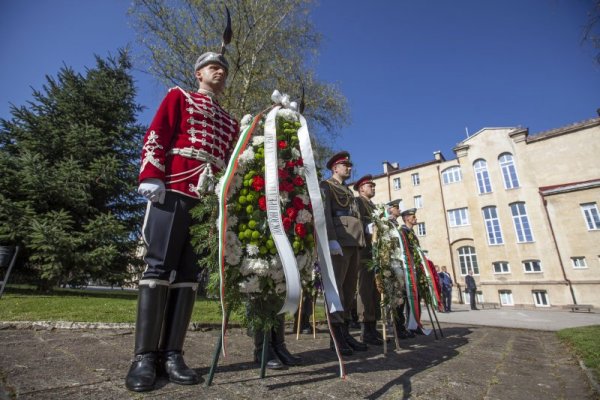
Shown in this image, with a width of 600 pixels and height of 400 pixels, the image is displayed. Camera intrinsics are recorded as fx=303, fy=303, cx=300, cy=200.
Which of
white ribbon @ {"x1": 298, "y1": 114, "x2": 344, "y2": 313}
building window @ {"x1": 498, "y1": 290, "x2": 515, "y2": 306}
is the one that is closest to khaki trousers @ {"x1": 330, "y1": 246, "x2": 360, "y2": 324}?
white ribbon @ {"x1": 298, "y1": 114, "x2": 344, "y2": 313}

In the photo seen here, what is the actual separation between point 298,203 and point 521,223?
1139 inches

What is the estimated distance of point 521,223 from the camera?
2498 centimetres

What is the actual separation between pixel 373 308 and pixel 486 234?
2632cm

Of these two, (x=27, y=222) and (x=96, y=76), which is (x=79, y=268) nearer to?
(x=27, y=222)

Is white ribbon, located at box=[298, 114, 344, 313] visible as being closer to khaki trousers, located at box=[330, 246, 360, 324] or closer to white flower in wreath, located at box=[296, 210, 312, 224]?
white flower in wreath, located at box=[296, 210, 312, 224]

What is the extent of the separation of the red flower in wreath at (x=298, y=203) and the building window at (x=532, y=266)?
2827cm

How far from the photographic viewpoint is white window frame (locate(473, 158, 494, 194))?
89.6ft

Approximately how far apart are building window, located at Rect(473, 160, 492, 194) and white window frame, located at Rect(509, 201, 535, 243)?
253 centimetres

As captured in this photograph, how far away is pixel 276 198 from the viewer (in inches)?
95.3

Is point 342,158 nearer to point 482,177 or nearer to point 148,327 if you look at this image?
point 148,327

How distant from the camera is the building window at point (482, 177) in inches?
1079

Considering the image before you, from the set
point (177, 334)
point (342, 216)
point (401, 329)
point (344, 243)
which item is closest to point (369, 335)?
point (401, 329)

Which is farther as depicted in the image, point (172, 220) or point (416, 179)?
point (416, 179)

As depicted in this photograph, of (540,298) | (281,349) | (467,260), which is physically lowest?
(281,349)
